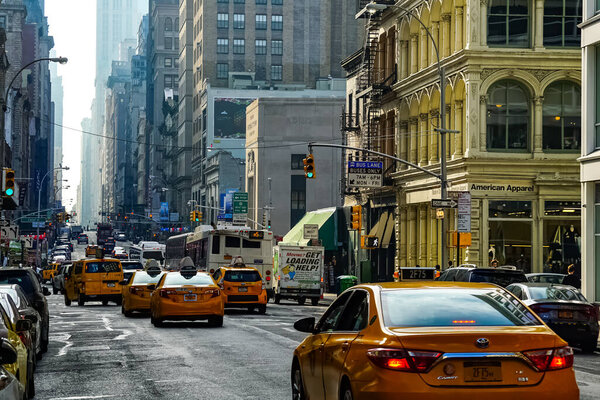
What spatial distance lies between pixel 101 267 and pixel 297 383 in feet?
113

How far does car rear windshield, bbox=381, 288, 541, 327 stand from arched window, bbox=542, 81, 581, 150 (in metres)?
37.9

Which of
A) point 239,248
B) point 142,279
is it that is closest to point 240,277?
point 142,279

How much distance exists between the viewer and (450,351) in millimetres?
8469

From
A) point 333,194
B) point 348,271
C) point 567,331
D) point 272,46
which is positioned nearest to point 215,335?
point 567,331

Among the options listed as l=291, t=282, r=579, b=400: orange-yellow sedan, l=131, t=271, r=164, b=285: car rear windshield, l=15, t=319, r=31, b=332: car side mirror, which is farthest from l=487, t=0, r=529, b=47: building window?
l=291, t=282, r=579, b=400: orange-yellow sedan

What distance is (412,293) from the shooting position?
374 inches

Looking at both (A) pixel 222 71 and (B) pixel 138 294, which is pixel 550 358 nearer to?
(B) pixel 138 294

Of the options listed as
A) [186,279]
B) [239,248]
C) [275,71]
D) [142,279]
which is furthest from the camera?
[275,71]

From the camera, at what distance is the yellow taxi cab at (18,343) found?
38.6 feet

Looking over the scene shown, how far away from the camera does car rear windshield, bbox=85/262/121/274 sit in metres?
44.6

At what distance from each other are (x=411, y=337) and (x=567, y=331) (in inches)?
580

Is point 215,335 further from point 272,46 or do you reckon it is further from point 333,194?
point 272,46

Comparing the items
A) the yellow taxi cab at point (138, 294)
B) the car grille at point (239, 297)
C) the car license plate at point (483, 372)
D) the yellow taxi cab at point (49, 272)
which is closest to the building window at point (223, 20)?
the yellow taxi cab at point (49, 272)

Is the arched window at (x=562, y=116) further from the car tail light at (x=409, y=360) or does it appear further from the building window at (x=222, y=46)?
the building window at (x=222, y=46)
